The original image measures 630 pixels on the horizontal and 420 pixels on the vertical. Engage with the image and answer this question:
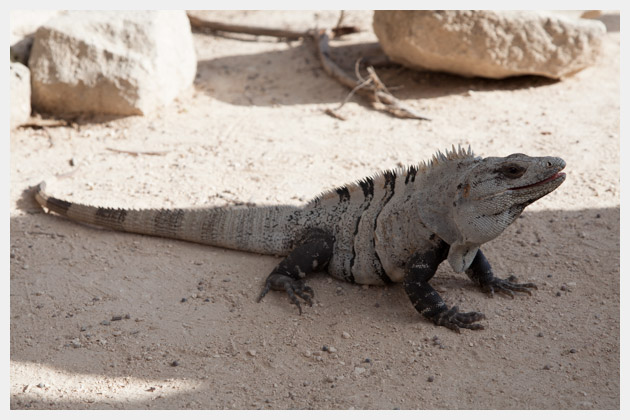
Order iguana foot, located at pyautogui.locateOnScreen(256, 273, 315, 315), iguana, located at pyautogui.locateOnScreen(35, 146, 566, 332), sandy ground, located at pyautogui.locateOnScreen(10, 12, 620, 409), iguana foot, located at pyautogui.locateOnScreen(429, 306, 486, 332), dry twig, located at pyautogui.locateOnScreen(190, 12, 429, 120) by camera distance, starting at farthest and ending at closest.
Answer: dry twig, located at pyautogui.locateOnScreen(190, 12, 429, 120) < iguana foot, located at pyautogui.locateOnScreen(256, 273, 315, 315) < iguana foot, located at pyautogui.locateOnScreen(429, 306, 486, 332) < iguana, located at pyautogui.locateOnScreen(35, 146, 566, 332) < sandy ground, located at pyautogui.locateOnScreen(10, 12, 620, 409)

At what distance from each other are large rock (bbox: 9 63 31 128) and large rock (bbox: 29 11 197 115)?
0.13 metres

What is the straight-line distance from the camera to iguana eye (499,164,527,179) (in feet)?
14.6

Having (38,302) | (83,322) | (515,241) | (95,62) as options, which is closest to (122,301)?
(83,322)

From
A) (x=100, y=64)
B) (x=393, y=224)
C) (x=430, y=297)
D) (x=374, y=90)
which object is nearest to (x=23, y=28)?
(x=100, y=64)

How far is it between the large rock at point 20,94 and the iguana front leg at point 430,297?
18.7ft

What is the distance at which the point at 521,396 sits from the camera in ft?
13.8

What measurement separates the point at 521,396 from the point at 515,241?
2.07 metres

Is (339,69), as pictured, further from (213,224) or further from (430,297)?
(430,297)

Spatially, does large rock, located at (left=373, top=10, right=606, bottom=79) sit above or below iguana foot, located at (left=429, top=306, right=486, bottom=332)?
above

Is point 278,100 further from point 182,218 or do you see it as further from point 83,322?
point 83,322

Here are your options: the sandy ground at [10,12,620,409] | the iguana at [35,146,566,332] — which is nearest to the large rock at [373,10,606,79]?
the sandy ground at [10,12,620,409]

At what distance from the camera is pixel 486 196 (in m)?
4.55

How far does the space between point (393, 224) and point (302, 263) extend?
0.87m

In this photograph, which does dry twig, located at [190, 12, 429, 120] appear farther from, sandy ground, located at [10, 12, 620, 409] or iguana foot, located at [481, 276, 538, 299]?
iguana foot, located at [481, 276, 538, 299]
